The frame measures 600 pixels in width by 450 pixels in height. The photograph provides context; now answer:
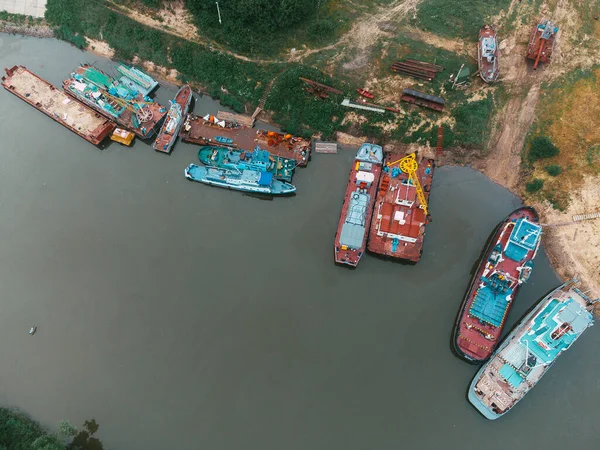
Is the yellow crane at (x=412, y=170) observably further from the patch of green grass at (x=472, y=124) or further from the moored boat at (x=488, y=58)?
the moored boat at (x=488, y=58)

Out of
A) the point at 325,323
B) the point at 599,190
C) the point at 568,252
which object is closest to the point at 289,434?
the point at 325,323

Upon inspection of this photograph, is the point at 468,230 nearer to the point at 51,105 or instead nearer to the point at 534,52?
the point at 534,52

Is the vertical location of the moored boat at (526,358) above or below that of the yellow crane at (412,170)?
below

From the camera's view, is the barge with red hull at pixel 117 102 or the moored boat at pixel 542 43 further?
the barge with red hull at pixel 117 102

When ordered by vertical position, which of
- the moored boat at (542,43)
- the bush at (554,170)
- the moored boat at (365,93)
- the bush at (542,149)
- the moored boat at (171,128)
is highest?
the moored boat at (542,43)

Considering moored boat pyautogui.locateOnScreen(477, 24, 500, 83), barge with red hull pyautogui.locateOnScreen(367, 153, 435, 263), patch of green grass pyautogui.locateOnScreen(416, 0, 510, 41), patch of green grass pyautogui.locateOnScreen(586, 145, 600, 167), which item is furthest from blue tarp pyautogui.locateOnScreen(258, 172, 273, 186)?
patch of green grass pyautogui.locateOnScreen(586, 145, 600, 167)

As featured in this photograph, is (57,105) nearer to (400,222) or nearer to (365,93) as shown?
(365,93)

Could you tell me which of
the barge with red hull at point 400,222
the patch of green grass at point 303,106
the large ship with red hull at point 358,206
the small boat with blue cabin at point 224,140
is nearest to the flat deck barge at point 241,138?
the small boat with blue cabin at point 224,140

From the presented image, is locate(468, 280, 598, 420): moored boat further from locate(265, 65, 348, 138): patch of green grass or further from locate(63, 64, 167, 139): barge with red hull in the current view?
locate(63, 64, 167, 139): barge with red hull
